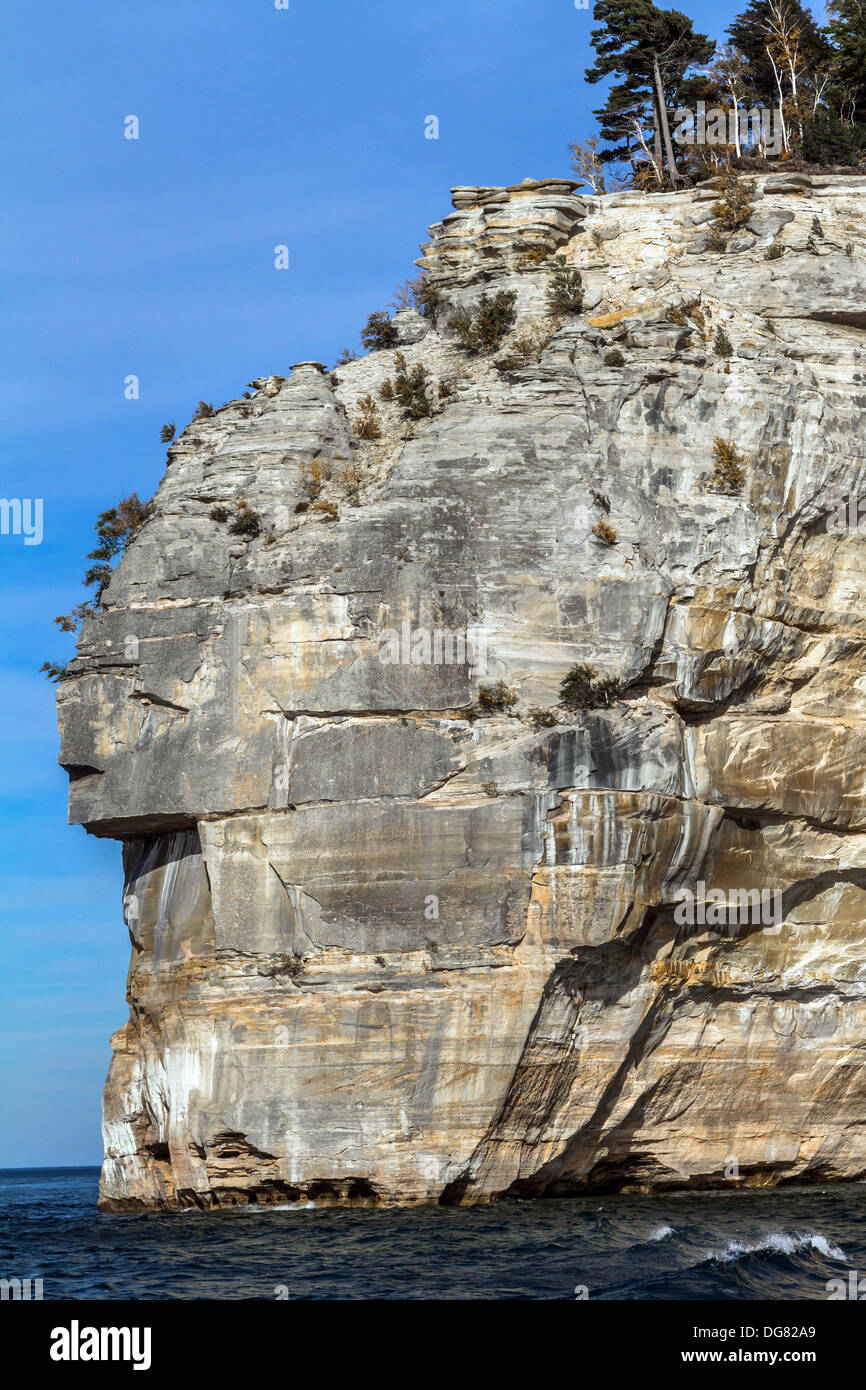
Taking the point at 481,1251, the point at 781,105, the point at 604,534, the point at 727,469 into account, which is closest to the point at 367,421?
the point at 604,534

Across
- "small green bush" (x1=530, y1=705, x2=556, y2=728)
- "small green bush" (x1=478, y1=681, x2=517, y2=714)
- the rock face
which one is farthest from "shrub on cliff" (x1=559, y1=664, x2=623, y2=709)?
"small green bush" (x1=478, y1=681, x2=517, y2=714)

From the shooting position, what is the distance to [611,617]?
27.7 meters

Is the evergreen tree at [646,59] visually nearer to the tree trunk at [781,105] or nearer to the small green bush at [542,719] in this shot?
the tree trunk at [781,105]

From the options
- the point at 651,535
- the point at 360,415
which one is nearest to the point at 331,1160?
the point at 651,535

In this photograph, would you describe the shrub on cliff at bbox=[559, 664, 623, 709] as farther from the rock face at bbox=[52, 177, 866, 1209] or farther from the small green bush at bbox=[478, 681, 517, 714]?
the small green bush at bbox=[478, 681, 517, 714]

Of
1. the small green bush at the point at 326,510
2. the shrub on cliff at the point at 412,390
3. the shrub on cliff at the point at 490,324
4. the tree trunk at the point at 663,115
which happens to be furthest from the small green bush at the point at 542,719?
the tree trunk at the point at 663,115

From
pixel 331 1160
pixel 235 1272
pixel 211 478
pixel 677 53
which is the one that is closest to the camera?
pixel 235 1272

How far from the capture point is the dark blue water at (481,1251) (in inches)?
768

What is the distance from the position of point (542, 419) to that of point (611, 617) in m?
4.38

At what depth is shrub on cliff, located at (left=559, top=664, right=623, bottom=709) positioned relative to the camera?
2708 cm

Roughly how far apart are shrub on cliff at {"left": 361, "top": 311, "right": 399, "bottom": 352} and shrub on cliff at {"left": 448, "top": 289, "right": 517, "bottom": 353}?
6.57ft

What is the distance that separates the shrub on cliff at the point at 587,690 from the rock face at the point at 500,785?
0.78 ft

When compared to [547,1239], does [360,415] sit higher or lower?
higher

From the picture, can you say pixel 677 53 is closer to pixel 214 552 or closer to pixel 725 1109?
pixel 214 552
